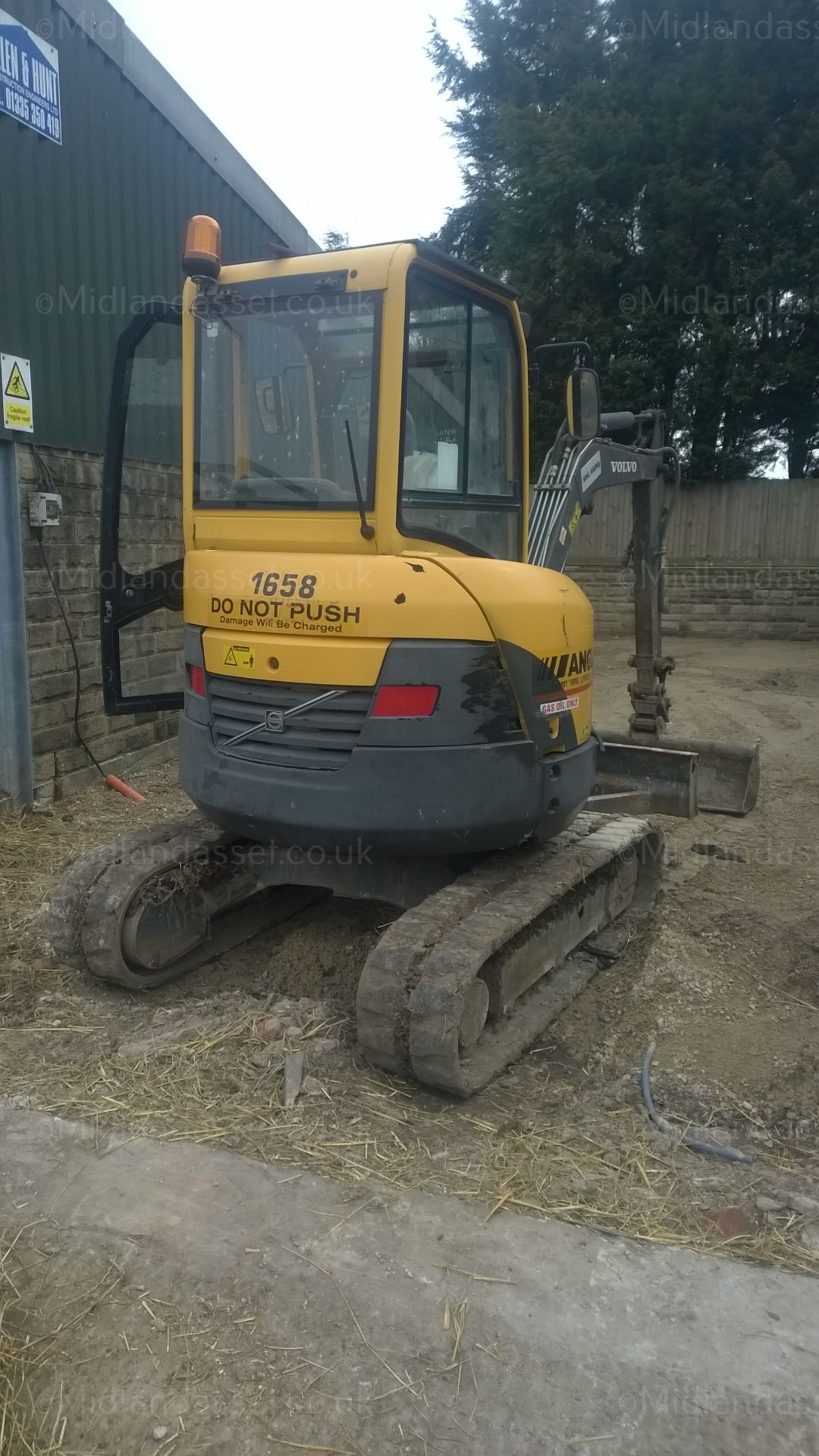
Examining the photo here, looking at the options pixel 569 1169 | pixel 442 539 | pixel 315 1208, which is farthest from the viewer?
pixel 442 539

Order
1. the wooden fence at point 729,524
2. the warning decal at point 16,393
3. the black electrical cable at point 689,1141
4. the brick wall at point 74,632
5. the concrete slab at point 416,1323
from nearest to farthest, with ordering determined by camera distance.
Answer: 1. the concrete slab at point 416,1323
2. the black electrical cable at point 689,1141
3. the warning decal at point 16,393
4. the brick wall at point 74,632
5. the wooden fence at point 729,524

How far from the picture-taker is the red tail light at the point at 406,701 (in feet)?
11.8

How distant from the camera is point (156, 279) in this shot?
7.99 metres

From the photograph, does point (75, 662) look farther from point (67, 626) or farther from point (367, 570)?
point (367, 570)

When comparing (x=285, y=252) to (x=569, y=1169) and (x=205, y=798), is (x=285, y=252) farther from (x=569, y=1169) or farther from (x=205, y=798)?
(x=569, y=1169)

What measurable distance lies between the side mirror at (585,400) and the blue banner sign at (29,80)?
13.0 feet

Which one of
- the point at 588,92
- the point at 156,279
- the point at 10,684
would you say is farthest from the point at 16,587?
the point at 588,92

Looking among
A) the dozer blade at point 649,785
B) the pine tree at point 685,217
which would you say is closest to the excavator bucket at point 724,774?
the dozer blade at point 649,785

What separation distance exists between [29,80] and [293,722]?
5192 millimetres

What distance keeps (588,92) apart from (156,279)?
1464 cm

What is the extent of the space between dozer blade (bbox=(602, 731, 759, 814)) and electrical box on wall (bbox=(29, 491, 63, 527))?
407 cm

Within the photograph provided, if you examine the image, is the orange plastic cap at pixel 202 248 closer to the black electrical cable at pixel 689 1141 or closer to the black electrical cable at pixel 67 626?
the black electrical cable at pixel 67 626

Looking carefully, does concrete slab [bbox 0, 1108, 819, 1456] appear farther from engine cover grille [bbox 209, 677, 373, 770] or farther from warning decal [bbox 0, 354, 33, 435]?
warning decal [bbox 0, 354, 33, 435]

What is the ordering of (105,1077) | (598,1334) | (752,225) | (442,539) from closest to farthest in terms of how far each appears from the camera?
(598,1334)
(105,1077)
(442,539)
(752,225)
